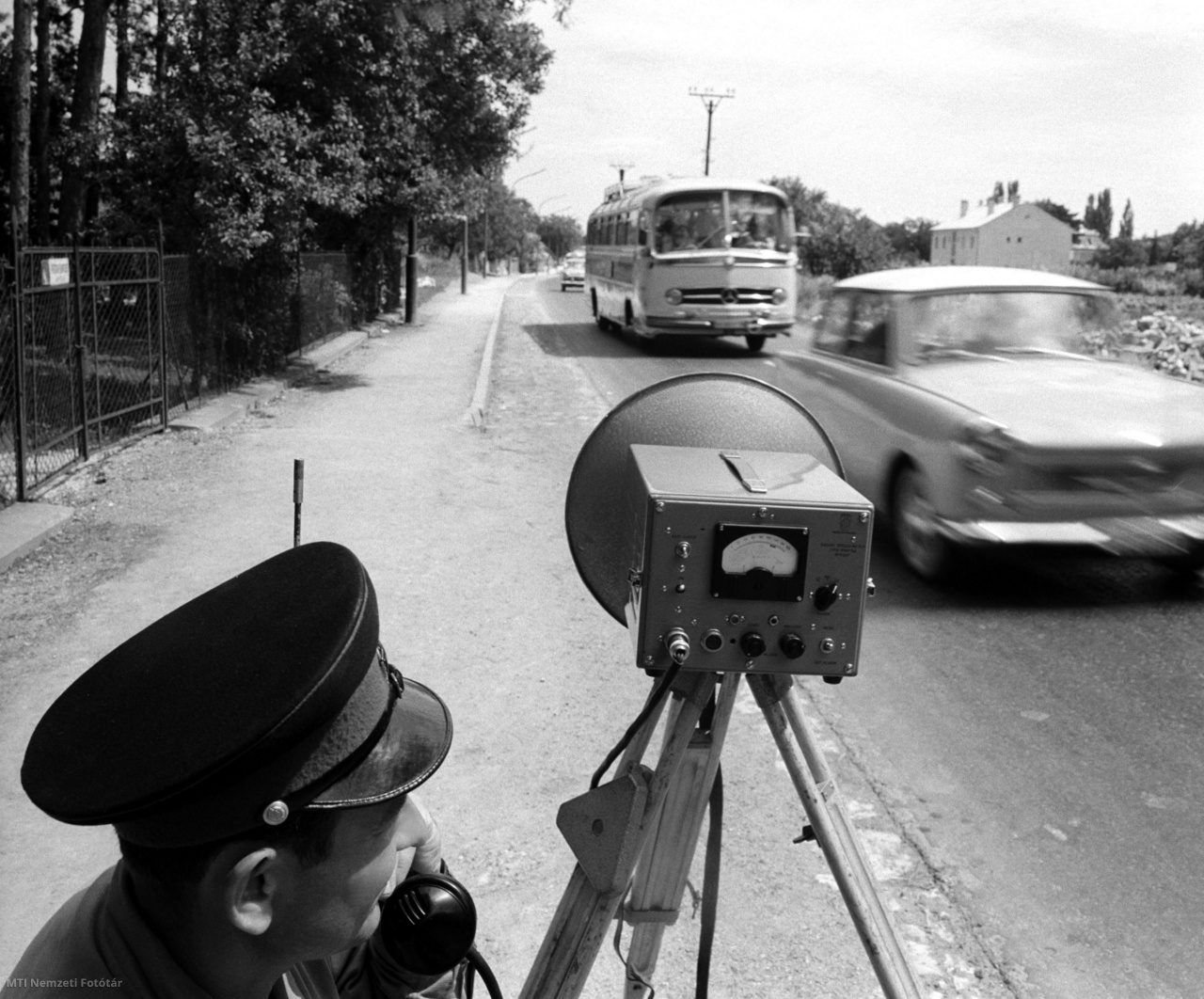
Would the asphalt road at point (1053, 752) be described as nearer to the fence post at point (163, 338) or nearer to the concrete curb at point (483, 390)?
the concrete curb at point (483, 390)

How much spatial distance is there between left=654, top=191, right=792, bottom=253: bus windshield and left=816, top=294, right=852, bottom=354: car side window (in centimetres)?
1182

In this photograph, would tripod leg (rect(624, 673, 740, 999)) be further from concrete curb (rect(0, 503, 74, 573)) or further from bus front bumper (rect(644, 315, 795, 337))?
bus front bumper (rect(644, 315, 795, 337))

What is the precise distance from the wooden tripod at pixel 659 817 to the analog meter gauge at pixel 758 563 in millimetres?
230

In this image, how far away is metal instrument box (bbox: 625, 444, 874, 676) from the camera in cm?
199

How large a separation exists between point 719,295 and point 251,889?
65.0 ft

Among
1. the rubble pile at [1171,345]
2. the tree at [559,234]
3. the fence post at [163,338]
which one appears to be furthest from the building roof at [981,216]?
the fence post at [163,338]

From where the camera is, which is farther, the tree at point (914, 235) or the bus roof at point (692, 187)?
the tree at point (914, 235)

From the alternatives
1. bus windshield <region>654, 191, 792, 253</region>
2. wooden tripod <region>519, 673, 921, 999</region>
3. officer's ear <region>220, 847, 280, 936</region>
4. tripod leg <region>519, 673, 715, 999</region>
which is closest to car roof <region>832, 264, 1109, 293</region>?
wooden tripod <region>519, 673, 921, 999</region>

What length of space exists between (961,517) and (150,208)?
407 inches

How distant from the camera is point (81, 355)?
10352 millimetres

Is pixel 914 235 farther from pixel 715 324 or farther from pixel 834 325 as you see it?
pixel 834 325

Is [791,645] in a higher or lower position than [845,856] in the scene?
higher

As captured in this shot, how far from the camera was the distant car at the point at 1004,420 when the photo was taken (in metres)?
6.66

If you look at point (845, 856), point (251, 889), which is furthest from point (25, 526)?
point (251, 889)
